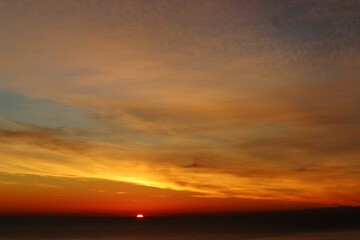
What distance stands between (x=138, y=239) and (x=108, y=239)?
2550 millimetres

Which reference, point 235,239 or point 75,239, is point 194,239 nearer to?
point 235,239

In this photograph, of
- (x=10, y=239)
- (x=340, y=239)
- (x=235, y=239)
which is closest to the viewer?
(x=340, y=239)

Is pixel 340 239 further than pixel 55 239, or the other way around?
pixel 55 239

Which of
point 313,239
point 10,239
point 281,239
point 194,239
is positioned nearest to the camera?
point 313,239

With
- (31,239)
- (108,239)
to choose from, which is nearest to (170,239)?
(108,239)

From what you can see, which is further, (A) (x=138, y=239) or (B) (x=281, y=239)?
(A) (x=138, y=239)

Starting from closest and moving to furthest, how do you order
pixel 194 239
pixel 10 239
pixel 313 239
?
pixel 313 239 → pixel 194 239 → pixel 10 239

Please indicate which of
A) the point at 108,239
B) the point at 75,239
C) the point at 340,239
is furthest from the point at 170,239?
the point at 340,239

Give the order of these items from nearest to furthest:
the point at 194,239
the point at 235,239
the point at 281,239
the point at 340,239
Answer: the point at 340,239 < the point at 281,239 < the point at 235,239 < the point at 194,239

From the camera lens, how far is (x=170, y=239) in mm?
38688

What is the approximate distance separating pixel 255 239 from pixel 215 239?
4.36 metres

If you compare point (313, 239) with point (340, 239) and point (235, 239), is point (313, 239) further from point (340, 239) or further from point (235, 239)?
point (235, 239)

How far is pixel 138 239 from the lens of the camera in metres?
38.2

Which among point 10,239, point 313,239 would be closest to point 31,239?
point 10,239
